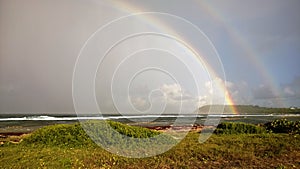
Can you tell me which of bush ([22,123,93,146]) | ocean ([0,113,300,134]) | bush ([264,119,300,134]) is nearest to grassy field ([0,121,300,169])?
bush ([22,123,93,146])

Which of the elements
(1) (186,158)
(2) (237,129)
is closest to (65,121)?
(2) (237,129)

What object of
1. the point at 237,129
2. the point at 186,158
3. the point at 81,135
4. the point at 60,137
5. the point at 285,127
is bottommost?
the point at 186,158

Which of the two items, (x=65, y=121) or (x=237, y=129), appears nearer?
(x=237, y=129)

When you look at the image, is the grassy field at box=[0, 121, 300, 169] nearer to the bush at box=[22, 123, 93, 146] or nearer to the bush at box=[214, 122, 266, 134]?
the bush at box=[22, 123, 93, 146]

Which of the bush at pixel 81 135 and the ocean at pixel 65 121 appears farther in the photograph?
the ocean at pixel 65 121

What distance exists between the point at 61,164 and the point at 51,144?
6414 mm

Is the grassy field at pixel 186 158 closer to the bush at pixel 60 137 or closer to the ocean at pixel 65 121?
the bush at pixel 60 137

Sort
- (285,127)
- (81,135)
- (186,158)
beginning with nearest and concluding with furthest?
(186,158) → (81,135) → (285,127)

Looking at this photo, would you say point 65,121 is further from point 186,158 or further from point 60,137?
point 186,158

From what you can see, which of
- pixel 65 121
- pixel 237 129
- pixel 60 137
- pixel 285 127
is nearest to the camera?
pixel 60 137

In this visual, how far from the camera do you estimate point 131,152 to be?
15922 mm

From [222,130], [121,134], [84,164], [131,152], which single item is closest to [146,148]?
[131,152]

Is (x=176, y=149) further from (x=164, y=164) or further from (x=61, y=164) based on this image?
(x=61, y=164)

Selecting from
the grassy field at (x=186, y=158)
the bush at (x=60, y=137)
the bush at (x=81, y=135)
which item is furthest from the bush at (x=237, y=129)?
the bush at (x=60, y=137)
